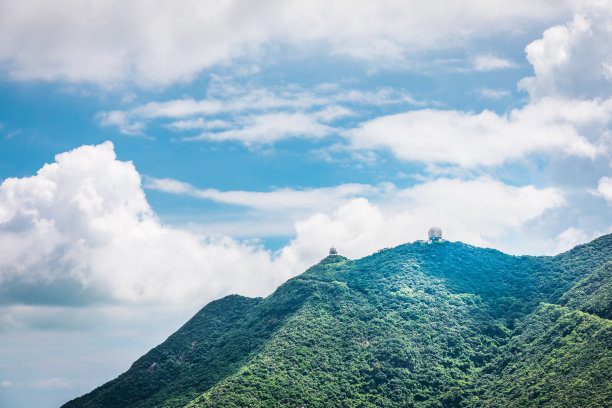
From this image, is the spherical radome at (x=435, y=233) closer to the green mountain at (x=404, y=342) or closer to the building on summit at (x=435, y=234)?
the building on summit at (x=435, y=234)

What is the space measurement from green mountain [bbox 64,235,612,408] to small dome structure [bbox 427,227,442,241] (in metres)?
10.5

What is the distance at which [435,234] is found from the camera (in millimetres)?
169125

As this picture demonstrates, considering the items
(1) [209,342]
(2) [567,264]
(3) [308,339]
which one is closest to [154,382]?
(1) [209,342]

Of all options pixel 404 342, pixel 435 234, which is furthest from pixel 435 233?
pixel 404 342

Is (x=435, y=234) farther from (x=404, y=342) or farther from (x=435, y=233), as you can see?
(x=404, y=342)

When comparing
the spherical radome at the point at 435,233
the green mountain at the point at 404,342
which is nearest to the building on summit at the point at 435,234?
the spherical radome at the point at 435,233

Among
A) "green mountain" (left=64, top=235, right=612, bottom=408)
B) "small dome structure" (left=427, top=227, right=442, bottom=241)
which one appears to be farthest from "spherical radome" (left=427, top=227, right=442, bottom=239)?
"green mountain" (left=64, top=235, right=612, bottom=408)

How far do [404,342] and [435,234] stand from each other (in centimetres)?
6410

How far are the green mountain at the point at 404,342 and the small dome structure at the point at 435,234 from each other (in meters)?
10.5

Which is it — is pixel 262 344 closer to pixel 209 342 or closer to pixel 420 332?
pixel 209 342

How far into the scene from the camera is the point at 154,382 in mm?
116750

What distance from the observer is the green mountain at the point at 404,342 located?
91.0m

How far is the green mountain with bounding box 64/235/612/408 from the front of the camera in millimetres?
91000

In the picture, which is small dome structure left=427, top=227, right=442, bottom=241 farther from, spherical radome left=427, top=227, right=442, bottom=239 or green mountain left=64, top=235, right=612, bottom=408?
green mountain left=64, top=235, right=612, bottom=408
